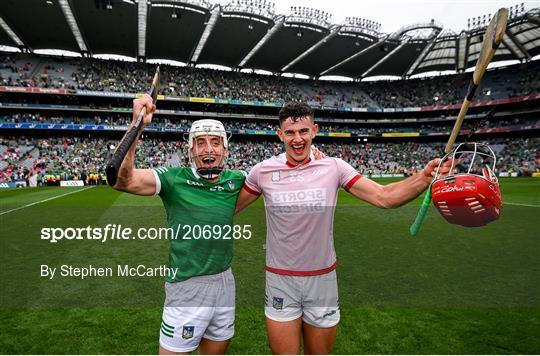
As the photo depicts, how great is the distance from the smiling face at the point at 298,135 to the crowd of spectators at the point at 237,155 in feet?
103

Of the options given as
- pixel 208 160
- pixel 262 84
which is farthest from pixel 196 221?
pixel 262 84

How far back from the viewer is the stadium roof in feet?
117

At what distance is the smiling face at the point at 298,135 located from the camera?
2.82 meters

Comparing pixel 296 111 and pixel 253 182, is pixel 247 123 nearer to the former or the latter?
pixel 253 182

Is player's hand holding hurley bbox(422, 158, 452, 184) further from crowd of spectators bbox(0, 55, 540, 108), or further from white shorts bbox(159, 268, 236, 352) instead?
crowd of spectators bbox(0, 55, 540, 108)

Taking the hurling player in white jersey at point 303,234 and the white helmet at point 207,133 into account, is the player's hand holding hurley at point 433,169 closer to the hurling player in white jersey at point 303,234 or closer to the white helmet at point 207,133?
the hurling player in white jersey at point 303,234

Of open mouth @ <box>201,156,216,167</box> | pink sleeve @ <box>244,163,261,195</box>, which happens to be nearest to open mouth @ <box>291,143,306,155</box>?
pink sleeve @ <box>244,163,261,195</box>

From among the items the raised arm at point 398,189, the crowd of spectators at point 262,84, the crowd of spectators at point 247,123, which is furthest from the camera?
the crowd of spectators at point 262,84

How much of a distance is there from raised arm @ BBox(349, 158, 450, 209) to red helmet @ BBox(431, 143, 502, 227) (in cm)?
28

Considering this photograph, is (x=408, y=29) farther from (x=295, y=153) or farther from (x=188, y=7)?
(x=295, y=153)

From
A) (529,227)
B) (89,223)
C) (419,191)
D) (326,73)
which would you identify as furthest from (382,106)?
(419,191)

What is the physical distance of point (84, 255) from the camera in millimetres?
7770

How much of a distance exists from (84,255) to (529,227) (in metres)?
13.1

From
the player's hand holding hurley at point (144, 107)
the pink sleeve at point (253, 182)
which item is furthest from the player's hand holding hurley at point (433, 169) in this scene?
the player's hand holding hurley at point (144, 107)
